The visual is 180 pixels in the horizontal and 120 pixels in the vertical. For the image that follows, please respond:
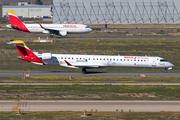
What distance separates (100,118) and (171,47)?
2274 inches

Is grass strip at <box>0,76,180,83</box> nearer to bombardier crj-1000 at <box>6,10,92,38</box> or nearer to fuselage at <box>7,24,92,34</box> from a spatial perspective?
bombardier crj-1000 at <box>6,10,92,38</box>

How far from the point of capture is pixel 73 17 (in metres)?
127

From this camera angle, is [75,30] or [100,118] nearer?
[100,118]

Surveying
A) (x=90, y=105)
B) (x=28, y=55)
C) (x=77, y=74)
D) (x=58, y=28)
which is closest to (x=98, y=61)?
(x=77, y=74)

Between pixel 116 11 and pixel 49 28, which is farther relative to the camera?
pixel 116 11

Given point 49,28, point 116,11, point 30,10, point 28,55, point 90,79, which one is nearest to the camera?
point 90,79

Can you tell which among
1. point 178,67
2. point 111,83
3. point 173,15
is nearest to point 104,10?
point 173,15

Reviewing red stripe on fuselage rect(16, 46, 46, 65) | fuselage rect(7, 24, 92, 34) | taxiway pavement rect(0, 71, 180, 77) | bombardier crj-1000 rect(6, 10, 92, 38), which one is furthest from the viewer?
fuselage rect(7, 24, 92, 34)

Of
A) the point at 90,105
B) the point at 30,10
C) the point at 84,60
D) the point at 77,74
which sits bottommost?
the point at 90,105

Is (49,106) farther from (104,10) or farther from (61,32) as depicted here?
(104,10)

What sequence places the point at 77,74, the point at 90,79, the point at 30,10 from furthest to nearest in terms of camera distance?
the point at 30,10 → the point at 77,74 → the point at 90,79

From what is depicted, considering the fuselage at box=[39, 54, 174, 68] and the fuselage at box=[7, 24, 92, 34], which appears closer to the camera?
the fuselage at box=[39, 54, 174, 68]

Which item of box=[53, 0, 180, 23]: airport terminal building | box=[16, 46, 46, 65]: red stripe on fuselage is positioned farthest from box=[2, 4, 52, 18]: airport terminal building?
box=[16, 46, 46, 65]: red stripe on fuselage

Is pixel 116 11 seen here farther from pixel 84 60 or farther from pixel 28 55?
pixel 28 55
